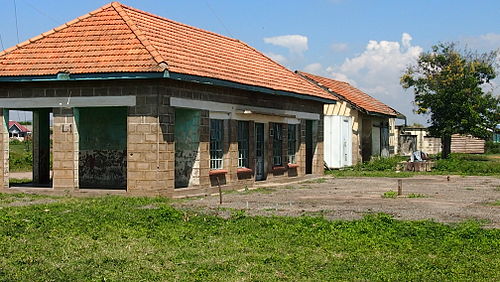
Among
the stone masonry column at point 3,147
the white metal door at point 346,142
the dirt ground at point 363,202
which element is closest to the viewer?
the dirt ground at point 363,202

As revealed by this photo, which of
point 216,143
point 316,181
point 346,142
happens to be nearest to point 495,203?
point 216,143

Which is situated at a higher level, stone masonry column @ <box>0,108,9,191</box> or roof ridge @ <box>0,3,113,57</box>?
roof ridge @ <box>0,3,113,57</box>

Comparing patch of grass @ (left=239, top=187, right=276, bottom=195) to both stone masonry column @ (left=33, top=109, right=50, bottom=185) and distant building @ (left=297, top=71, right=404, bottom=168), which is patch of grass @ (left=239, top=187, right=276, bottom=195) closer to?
stone masonry column @ (left=33, top=109, right=50, bottom=185)

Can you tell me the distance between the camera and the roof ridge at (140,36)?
1617cm

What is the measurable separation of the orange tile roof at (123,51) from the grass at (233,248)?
4912 mm

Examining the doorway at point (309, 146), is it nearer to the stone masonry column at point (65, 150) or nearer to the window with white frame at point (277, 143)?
the window with white frame at point (277, 143)

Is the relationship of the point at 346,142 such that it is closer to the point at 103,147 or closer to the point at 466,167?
the point at 466,167

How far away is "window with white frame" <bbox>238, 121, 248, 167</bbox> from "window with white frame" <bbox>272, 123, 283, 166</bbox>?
209 cm

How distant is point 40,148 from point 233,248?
12675 mm

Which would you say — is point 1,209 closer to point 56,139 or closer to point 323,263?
point 56,139

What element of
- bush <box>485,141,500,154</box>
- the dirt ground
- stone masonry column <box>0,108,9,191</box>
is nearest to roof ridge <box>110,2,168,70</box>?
the dirt ground

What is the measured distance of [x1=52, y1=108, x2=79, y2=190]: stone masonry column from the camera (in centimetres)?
1705

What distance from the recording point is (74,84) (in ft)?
56.0

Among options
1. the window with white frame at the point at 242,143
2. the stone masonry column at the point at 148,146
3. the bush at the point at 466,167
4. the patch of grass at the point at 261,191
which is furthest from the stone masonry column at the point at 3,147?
the bush at the point at 466,167
